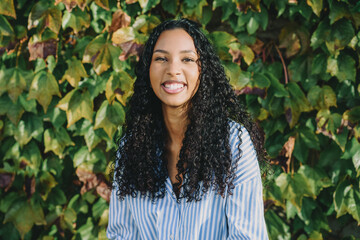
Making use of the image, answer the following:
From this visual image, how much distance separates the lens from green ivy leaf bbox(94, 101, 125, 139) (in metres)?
1.76

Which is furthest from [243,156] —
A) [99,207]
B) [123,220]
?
[99,207]

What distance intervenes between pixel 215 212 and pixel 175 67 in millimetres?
493

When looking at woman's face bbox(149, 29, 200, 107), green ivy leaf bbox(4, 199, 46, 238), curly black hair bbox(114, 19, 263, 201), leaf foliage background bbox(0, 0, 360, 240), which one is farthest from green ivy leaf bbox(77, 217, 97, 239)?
woman's face bbox(149, 29, 200, 107)

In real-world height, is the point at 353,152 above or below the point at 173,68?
below

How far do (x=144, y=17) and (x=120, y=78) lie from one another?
1.01ft

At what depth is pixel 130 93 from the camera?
176 cm

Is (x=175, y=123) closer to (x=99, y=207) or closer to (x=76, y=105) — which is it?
(x=76, y=105)

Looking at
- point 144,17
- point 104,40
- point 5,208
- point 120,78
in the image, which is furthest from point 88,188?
point 144,17

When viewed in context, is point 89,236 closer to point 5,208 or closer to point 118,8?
point 5,208

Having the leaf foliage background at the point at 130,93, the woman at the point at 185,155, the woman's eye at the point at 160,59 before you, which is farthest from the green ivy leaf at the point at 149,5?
the woman's eye at the point at 160,59

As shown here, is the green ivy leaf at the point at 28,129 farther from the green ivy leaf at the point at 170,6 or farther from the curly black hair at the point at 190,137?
the green ivy leaf at the point at 170,6

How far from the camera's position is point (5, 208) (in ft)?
6.45

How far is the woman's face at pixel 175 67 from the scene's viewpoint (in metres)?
1.19

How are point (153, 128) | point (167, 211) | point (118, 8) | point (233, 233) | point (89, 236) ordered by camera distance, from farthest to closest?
point (89, 236)
point (118, 8)
point (153, 128)
point (167, 211)
point (233, 233)
